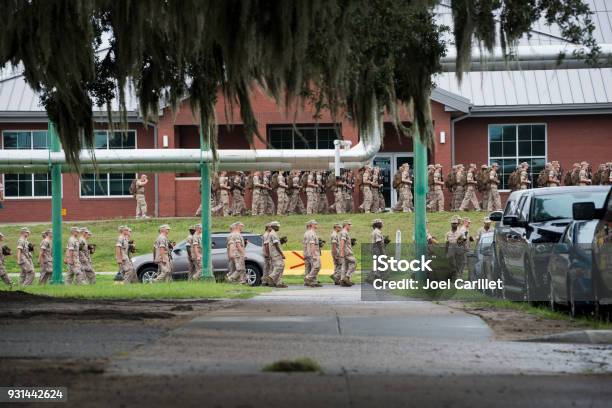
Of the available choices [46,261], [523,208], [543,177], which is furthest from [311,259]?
Result: [543,177]

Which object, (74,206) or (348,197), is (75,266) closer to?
(348,197)

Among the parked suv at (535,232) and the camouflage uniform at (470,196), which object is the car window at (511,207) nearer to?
the parked suv at (535,232)

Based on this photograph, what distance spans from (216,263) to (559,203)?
14.2 metres

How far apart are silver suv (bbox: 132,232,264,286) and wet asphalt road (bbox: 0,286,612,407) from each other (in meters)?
14.0

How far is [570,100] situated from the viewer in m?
41.9

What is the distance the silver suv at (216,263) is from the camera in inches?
1123

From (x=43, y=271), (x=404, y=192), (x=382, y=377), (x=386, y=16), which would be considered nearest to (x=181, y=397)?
(x=382, y=377)

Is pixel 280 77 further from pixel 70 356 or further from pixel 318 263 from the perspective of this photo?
pixel 318 263

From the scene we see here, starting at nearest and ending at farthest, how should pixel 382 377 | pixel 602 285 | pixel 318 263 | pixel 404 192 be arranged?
1. pixel 382 377
2. pixel 602 285
3. pixel 318 263
4. pixel 404 192

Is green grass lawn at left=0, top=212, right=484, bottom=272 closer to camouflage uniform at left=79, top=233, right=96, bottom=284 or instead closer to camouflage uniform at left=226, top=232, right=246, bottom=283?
camouflage uniform at left=79, top=233, right=96, bottom=284

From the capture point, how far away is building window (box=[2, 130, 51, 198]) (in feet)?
141

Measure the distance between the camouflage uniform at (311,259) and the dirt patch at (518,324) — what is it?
11193mm

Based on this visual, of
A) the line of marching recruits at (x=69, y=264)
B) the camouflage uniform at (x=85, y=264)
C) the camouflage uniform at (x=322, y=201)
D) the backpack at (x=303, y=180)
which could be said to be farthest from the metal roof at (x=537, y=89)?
the line of marching recruits at (x=69, y=264)

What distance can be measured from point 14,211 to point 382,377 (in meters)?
36.9
